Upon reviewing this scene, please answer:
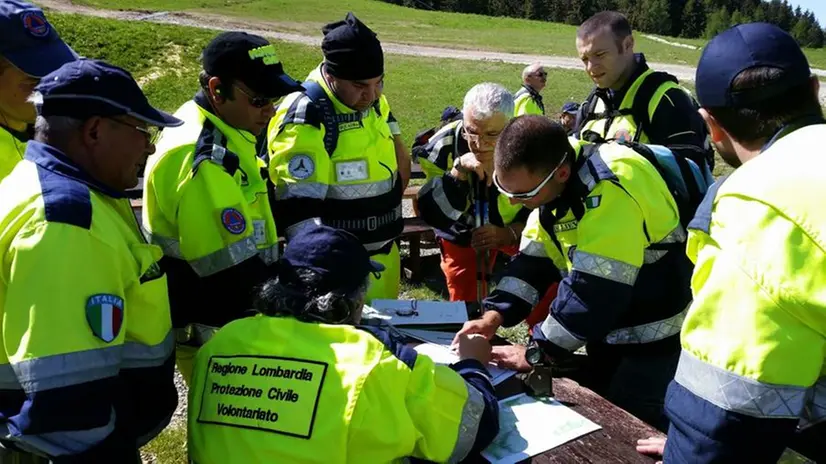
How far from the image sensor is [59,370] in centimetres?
182

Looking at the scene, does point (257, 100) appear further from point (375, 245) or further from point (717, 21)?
point (717, 21)

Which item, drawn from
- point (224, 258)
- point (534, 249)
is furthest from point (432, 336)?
point (224, 258)

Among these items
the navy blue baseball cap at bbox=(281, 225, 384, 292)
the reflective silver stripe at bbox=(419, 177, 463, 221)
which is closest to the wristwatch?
the navy blue baseball cap at bbox=(281, 225, 384, 292)

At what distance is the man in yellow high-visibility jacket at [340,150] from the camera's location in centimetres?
353

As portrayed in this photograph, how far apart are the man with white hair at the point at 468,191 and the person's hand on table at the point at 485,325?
119cm

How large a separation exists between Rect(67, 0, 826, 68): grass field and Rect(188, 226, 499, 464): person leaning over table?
104 feet

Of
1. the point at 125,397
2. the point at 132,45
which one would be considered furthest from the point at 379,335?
the point at 132,45

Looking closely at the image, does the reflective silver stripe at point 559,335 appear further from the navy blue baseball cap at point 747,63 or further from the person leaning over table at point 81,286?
the person leaning over table at point 81,286

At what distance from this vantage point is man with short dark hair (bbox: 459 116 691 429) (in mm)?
2676

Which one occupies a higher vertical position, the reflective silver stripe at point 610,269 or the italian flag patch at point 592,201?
the italian flag patch at point 592,201

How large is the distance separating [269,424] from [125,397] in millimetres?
474

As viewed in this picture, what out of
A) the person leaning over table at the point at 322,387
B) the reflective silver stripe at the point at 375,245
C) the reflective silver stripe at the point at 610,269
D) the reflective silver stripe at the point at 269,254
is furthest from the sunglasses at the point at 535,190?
the reflective silver stripe at the point at 375,245

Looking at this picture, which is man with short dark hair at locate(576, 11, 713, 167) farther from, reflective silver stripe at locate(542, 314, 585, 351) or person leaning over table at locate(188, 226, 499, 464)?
person leaning over table at locate(188, 226, 499, 464)

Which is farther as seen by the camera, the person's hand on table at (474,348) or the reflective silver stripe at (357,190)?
the reflective silver stripe at (357,190)
